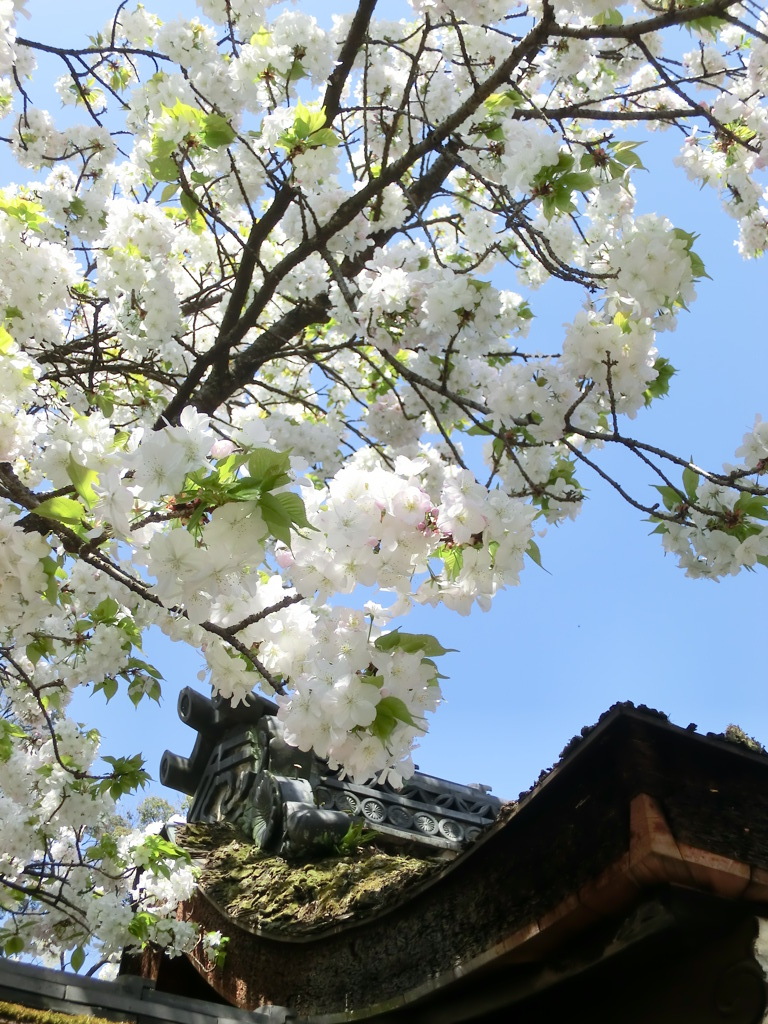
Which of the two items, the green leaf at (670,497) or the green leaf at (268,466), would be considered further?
the green leaf at (670,497)

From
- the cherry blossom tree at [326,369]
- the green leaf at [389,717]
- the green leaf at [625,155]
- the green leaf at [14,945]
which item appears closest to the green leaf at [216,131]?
the cherry blossom tree at [326,369]

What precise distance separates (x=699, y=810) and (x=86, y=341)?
3491mm

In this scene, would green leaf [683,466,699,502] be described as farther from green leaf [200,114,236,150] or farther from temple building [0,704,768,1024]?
green leaf [200,114,236,150]

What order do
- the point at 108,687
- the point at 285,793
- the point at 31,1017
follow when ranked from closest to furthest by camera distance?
the point at 31,1017 < the point at 108,687 < the point at 285,793

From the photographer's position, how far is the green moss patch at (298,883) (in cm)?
286

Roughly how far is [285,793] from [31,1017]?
1.81 m

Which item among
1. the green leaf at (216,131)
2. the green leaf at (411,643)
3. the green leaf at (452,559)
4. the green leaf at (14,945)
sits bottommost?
the green leaf at (14,945)

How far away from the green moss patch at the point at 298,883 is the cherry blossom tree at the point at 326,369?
297mm

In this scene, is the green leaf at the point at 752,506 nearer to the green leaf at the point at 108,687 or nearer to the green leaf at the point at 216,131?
the green leaf at the point at 216,131

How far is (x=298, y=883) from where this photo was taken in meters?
3.40

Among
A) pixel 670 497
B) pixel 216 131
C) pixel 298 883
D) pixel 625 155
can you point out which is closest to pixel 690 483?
pixel 670 497

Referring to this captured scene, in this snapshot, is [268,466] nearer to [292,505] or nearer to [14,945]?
[292,505]

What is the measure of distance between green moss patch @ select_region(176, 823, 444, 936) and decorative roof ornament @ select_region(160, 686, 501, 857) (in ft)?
0.36

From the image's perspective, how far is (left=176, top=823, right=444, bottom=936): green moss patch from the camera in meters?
2.86
